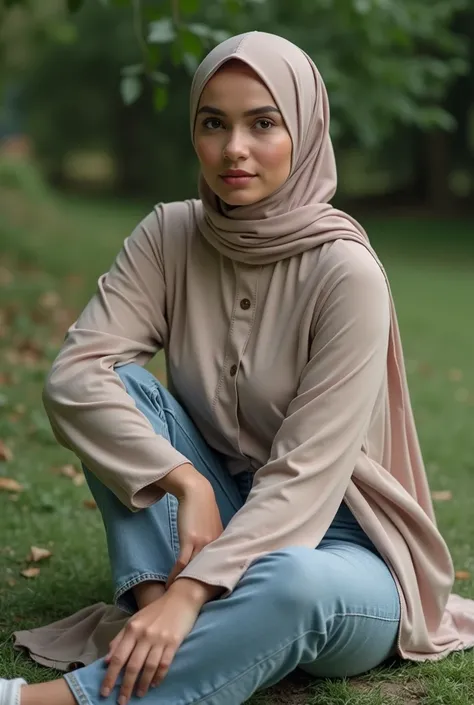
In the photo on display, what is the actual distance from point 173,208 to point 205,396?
53 cm

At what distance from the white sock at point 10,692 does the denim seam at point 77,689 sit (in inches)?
4.5

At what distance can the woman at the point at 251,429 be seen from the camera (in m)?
2.30

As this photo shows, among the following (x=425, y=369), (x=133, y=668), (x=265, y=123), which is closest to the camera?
(x=133, y=668)

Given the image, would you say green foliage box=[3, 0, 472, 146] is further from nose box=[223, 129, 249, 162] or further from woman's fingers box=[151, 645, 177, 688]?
woman's fingers box=[151, 645, 177, 688]

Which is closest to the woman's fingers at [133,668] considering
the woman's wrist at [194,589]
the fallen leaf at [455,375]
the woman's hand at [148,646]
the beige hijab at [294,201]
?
the woman's hand at [148,646]

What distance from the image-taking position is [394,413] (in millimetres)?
2758

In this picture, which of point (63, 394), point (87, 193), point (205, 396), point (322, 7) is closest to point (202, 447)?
point (205, 396)

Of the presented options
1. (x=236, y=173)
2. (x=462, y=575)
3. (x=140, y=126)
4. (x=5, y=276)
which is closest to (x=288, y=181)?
(x=236, y=173)

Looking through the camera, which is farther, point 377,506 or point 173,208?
point 173,208

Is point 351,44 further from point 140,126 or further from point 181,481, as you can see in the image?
point 140,126

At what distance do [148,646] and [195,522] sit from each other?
1.07 ft

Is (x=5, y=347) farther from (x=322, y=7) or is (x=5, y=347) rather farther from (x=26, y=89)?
(x=26, y=89)

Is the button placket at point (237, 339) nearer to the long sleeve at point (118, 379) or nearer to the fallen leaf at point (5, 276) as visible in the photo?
the long sleeve at point (118, 379)

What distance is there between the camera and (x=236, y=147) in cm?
252
